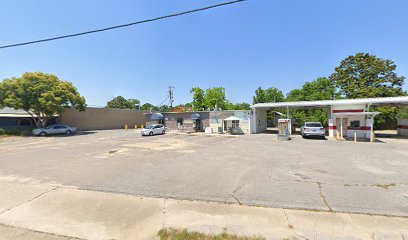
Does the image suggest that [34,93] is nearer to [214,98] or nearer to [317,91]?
[214,98]

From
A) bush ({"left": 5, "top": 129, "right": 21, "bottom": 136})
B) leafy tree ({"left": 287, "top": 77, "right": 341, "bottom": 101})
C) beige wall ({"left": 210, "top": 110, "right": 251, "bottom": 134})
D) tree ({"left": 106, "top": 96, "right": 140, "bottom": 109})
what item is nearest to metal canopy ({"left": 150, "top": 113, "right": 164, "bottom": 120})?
beige wall ({"left": 210, "top": 110, "right": 251, "bottom": 134})

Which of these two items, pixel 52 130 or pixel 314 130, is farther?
pixel 52 130

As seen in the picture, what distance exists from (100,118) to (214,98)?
2887 cm

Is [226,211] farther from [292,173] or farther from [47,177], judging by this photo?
[47,177]

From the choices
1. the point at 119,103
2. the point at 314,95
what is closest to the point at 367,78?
the point at 314,95

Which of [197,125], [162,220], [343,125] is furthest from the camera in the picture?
[197,125]

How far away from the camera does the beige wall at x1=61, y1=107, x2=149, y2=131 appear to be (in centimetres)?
3134

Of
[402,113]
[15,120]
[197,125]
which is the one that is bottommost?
[197,125]

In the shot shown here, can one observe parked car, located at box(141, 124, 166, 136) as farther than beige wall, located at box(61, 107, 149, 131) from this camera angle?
No

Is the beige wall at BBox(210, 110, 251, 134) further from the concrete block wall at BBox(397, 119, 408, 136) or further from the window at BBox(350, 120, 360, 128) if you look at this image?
the concrete block wall at BBox(397, 119, 408, 136)

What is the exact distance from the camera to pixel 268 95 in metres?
49.0

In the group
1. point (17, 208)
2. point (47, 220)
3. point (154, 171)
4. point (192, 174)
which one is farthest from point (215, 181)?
point (17, 208)

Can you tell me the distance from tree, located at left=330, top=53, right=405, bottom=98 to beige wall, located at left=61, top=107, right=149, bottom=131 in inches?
1624

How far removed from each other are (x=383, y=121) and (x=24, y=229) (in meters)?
40.7
